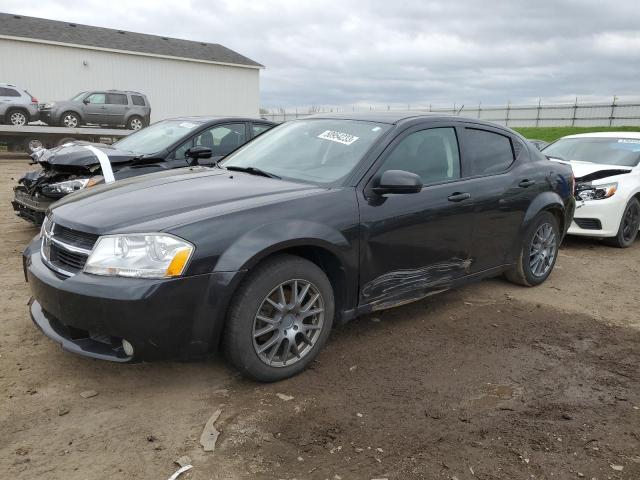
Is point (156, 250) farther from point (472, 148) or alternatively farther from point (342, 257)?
point (472, 148)

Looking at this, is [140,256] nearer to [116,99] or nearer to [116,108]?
[116,108]

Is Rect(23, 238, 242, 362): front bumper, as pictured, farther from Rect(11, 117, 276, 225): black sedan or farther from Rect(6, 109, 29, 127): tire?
Rect(6, 109, 29, 127): tire

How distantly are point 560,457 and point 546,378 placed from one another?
3.00 ft

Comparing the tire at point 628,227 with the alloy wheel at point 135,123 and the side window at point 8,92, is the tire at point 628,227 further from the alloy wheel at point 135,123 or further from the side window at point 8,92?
the side window at point 8,92

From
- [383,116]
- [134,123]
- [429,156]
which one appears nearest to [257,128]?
[383,116]

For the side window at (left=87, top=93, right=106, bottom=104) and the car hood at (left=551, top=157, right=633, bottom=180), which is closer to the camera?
the car hood at (left=551, top=157, right=633, bottom=180)

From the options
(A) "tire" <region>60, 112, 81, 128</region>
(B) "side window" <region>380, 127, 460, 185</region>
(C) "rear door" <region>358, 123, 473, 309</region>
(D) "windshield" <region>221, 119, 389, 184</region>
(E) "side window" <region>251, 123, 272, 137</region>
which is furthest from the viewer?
(A) "tire" <region>60, 112, 81, 128</region>

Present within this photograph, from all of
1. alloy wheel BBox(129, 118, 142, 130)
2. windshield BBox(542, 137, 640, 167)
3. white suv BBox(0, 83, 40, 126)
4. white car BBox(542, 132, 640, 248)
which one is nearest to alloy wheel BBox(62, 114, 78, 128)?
white suv BBox(0, 83, 40, 126)

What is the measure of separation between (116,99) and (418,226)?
20.1m

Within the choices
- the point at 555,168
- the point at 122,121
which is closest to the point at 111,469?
the point at 555,168

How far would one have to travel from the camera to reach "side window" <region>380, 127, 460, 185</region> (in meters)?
3.89

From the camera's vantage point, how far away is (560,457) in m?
2.62

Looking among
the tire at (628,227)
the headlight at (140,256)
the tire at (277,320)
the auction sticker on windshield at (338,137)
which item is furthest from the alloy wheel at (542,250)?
the headlight at (140,256)

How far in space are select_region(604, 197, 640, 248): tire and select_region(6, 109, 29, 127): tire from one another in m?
18.7
